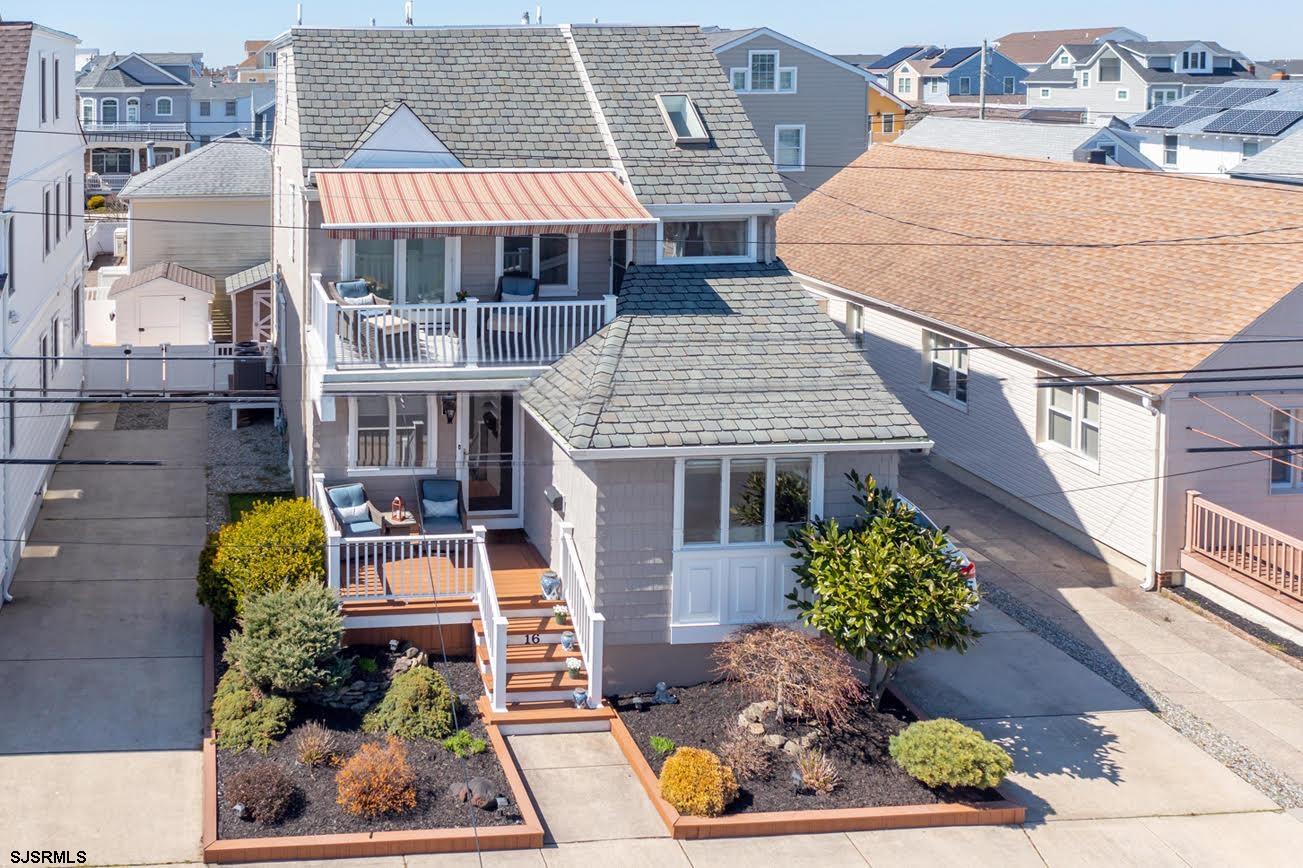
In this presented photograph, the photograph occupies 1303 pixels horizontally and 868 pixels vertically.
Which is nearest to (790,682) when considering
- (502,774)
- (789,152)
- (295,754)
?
(502,774)

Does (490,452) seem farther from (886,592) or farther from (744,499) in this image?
(886,592)

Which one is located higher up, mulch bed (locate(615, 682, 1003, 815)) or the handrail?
the handrail

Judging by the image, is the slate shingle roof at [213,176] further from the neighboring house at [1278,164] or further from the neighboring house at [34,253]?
the neighboring house at [1278,164]

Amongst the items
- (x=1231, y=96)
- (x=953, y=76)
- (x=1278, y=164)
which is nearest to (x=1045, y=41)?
(x=953, y=76)

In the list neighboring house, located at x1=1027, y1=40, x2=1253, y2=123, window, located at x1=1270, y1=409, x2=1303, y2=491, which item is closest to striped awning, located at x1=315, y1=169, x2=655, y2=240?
window, located at x1=1270, y1=409, x2=1303, y2=491

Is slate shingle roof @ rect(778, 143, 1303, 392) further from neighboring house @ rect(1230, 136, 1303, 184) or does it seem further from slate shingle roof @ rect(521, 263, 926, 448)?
neighboring house @ rect(1230, 136, 1303, 184)

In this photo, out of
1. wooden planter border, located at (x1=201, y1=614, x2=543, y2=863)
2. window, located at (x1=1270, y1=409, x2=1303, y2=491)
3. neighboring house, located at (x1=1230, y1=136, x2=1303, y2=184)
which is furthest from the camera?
neighboring house, located at (x1=1230, y1=136, x2=1303, y2=184)

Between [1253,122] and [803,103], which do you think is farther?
[1253,122]
